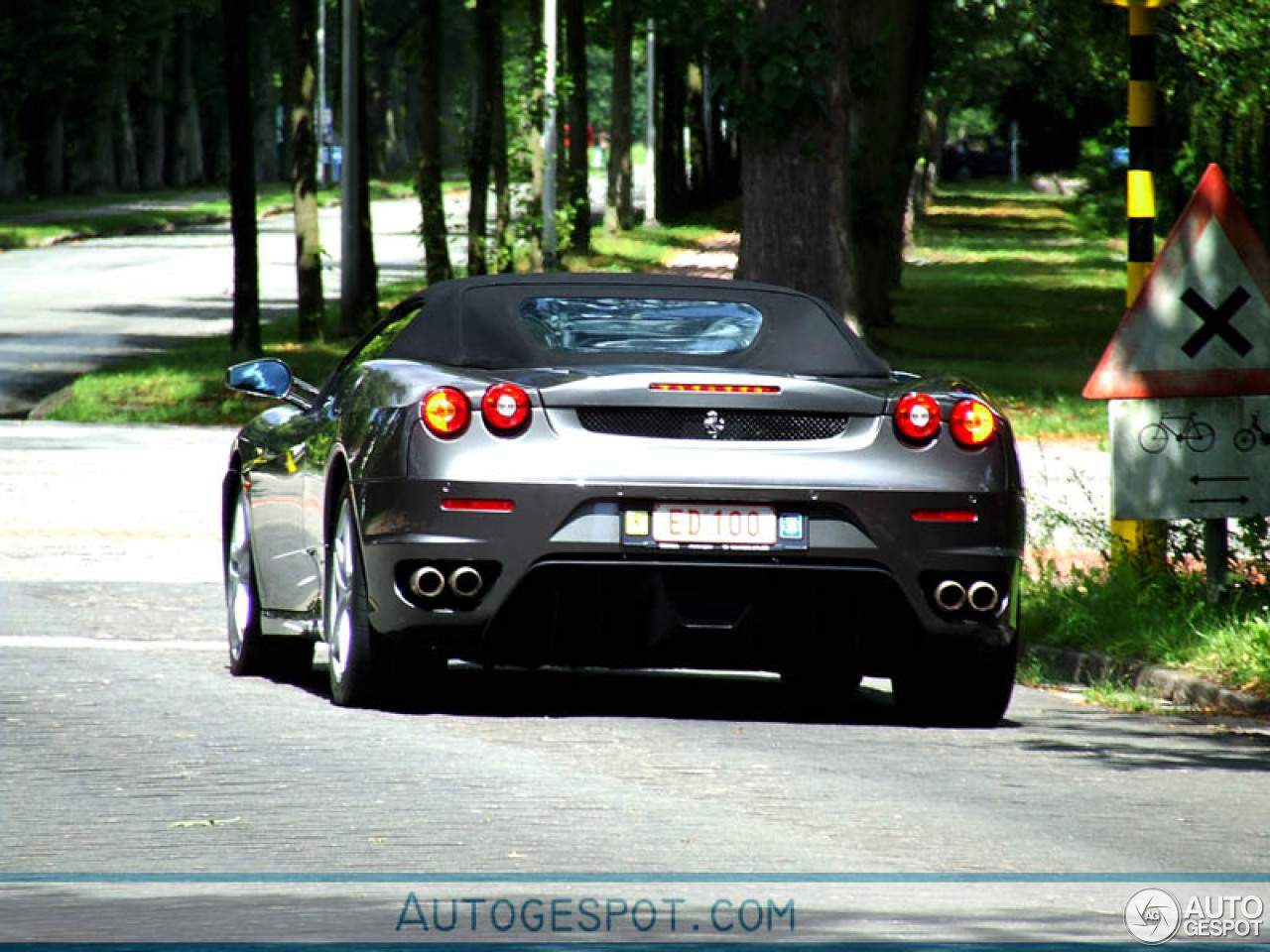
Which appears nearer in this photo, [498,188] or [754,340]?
[754,340]

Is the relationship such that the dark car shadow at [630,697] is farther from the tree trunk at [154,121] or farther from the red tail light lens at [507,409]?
the tree trunk at [154,121]

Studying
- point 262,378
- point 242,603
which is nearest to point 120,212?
point 242,603

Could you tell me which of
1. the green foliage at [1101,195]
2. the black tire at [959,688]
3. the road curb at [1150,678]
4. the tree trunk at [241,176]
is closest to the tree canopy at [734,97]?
the tree trunk at [241,176]

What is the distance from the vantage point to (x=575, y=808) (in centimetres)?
729

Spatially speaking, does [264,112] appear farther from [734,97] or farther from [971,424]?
[971,424]

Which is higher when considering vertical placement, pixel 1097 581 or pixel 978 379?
pixel 1097 581

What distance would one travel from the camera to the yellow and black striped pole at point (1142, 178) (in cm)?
1223

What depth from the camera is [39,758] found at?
815 centimetres

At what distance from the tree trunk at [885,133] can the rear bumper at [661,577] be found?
24177 millimetres

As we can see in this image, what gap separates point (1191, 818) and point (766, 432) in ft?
6.17

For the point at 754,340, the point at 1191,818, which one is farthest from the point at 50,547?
the point at 1191,818

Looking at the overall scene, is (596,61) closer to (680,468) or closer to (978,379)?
(978,379)

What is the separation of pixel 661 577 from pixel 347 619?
1.14m

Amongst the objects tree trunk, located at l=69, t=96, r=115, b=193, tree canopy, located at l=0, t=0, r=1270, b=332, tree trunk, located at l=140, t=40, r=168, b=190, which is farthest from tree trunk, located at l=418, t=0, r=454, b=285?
tree trunk, located at l=140, t=40, r=168, b=190
